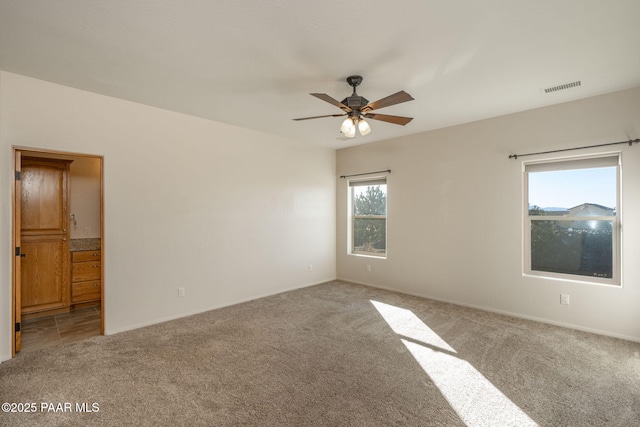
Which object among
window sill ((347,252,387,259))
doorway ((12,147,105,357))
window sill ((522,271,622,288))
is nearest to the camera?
window sill ((522,271,622,288))

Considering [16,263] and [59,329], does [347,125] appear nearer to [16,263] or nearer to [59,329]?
[16,263]

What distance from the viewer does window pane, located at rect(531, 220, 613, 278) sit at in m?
3.33

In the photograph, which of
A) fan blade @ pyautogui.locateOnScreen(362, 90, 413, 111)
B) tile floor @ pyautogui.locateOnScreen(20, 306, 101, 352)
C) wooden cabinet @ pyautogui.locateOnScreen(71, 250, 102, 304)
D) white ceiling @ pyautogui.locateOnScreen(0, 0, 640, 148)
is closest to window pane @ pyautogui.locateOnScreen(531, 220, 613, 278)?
white ceiling @ pyautogui.locateOnScreen(0, 0, 640, 148)

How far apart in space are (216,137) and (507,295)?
451 cm

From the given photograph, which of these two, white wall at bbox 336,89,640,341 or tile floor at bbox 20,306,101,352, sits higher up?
white wall at bbox 336,89,640,341

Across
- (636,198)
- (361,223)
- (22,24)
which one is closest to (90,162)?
(22,24)

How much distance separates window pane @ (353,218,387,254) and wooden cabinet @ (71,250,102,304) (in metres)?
4.20

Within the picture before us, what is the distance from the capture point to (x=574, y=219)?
349 centimetres

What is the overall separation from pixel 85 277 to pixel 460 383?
16.1ft

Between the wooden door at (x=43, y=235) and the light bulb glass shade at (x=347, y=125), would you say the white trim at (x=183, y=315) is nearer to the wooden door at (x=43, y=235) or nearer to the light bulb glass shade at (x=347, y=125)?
the wooden door at (x=43, y=235)

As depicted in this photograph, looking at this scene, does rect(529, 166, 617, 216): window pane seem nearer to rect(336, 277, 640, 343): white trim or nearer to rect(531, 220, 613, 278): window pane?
rect(531, 220, 613, 278): window pane

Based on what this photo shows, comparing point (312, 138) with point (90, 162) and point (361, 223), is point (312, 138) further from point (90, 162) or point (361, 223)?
point (90, 162)

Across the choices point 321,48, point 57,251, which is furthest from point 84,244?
point 321,48

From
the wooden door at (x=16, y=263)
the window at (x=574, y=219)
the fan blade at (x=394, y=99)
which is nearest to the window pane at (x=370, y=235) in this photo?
the window at (x=574, y=219)
